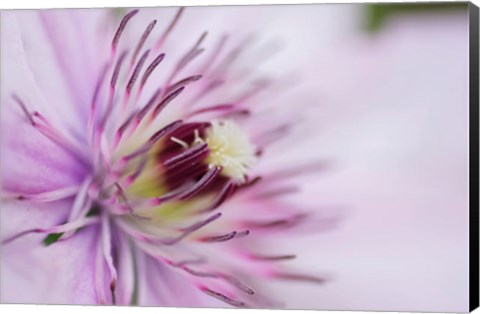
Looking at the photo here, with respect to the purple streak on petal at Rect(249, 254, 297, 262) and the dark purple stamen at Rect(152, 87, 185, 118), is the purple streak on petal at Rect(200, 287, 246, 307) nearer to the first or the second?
the purple streak on petal at Rect(249, 254, 297, 262)

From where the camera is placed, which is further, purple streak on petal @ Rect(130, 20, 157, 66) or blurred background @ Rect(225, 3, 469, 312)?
purple streak on petal @ Rect(130, 20, 157, 66)

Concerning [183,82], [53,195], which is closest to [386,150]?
[183,82]

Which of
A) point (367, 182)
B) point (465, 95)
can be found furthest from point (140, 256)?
point (465, 95)

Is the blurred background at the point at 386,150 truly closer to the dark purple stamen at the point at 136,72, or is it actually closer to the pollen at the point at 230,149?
the pollen at the point at 230,149

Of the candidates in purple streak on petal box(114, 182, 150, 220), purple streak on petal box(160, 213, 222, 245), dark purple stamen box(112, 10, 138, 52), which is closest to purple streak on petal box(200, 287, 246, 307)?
purple streak on petal box(160, 213, 222, 245)

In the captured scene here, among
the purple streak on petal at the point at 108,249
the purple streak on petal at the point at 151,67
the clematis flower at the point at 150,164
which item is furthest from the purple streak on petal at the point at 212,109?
the purple streak on petal at the point at 108,249

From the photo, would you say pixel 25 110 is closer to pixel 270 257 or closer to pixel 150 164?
pixel 150 164

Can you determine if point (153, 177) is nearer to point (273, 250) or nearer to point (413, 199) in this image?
point (273, 250)
